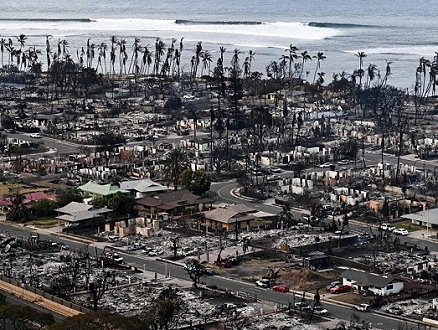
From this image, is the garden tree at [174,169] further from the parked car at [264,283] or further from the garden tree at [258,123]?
the parked car at [264,283]

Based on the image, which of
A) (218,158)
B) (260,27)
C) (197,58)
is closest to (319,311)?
(218,158)

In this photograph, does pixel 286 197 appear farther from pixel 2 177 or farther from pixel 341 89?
pixel 341 89

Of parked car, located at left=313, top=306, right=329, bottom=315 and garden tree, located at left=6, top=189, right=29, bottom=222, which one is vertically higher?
parked car, located at left=313, top=306, right=329, bottom=315

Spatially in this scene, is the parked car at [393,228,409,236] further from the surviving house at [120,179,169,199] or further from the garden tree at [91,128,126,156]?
the garden tree at [91,128,126,156]

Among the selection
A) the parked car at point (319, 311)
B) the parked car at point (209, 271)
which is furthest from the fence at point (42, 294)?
the parked car at point (319, 311)

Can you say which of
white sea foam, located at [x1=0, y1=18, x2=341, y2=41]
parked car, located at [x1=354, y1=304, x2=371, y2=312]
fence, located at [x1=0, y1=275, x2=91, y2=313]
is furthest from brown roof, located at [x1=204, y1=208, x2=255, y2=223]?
white sea foam, located at [x1=0, y1=18, x2=341, y2=41]

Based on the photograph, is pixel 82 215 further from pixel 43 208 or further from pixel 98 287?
pixel 98 287
